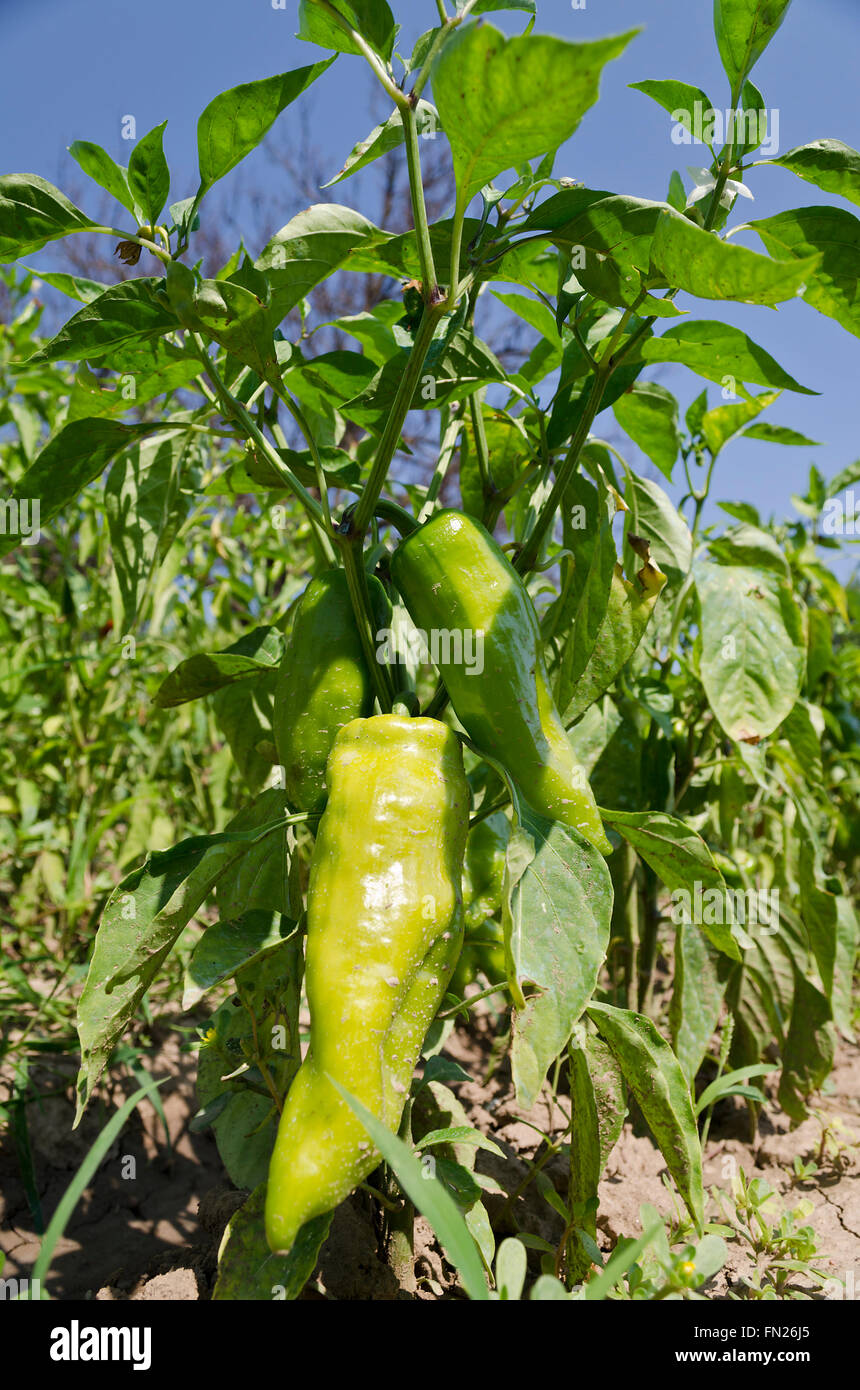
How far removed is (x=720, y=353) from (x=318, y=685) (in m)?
0.49

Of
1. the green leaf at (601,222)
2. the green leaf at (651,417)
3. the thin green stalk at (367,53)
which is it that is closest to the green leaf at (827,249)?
the green leaf at (601,222)

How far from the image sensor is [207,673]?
992 millimetres

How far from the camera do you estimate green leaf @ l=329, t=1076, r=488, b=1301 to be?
54 centimetres

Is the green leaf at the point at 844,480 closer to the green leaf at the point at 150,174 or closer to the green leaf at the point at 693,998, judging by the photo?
the green leaf at the point at 693,998

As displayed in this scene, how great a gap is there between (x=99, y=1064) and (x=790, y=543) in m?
2.06

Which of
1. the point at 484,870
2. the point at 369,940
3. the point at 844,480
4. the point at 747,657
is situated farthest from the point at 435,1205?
the point at 844,480

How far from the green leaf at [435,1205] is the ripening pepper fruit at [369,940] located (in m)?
0.09

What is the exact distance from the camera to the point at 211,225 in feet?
30.1

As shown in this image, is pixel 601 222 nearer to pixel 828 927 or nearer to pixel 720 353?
pixel 720 353

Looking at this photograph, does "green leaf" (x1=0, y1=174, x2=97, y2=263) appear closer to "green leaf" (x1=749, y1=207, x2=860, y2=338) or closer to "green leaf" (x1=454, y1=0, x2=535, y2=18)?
"green leaf" (x1=454, y1=0, x2=535, y2=18)

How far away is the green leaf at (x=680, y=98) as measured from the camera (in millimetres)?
843
